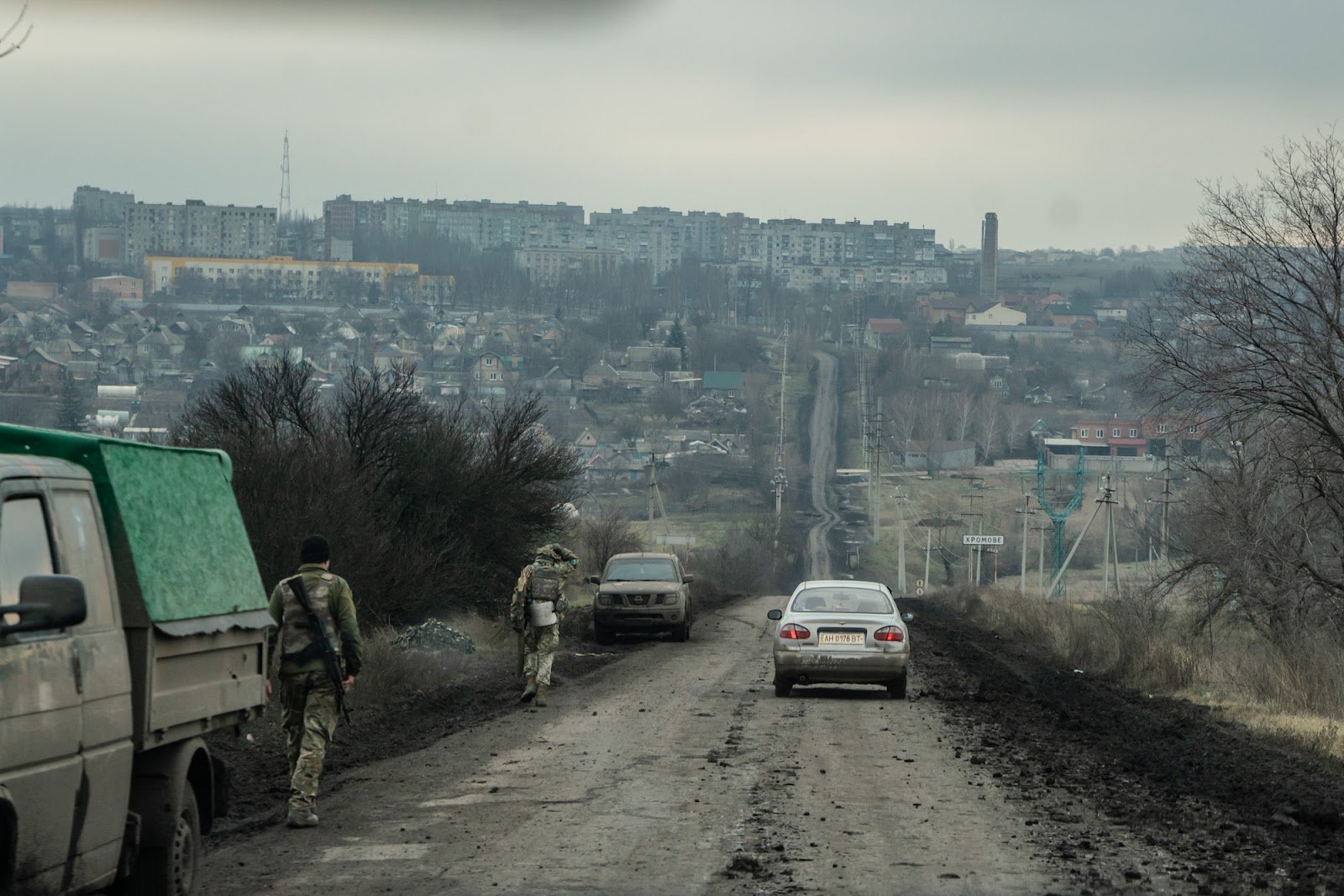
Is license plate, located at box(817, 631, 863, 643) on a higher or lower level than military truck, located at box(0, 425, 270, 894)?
lower

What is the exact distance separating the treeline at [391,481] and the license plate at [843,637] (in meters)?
11.2

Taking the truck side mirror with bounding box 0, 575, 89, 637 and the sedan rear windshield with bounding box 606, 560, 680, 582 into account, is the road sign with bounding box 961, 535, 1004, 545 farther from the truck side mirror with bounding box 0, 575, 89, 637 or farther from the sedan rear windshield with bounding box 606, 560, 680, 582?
the truck side mirror with bounding box 0, 575, 89, 637

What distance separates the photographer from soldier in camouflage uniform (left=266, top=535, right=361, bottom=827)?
36.8 feet

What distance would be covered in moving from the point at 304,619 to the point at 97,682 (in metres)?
4.49

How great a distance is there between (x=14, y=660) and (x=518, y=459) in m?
34.7

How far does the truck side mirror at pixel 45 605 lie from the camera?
592cm

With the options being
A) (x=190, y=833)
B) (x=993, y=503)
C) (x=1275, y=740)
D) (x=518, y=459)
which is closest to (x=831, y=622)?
(x=1275, y=740)

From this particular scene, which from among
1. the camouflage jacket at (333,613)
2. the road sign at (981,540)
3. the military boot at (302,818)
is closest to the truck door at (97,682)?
the military boot at (302,818)

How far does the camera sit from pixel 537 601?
1991 centimetres

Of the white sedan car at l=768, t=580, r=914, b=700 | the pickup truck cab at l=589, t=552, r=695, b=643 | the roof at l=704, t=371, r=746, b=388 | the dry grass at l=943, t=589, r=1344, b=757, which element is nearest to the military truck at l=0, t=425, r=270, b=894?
the dry grass at l=943, t=589, r=1344, b=757

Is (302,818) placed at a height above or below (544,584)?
above

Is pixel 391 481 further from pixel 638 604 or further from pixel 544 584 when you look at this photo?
pixel 544 584

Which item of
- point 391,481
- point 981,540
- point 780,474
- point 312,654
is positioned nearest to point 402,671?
point 312,654

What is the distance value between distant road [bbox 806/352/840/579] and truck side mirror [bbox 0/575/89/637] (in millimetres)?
91959
